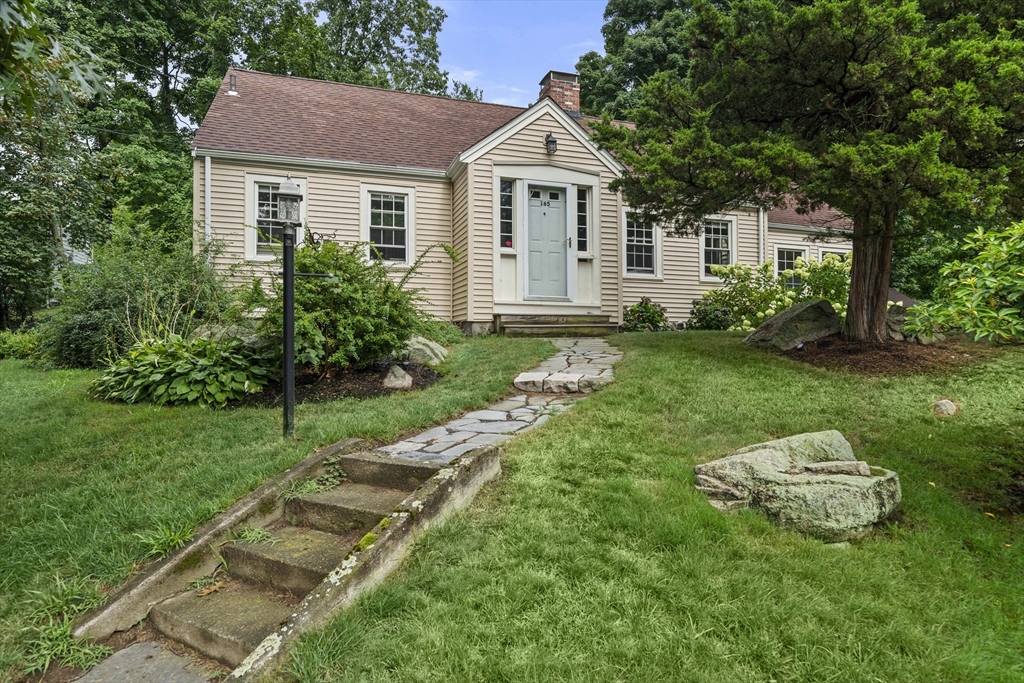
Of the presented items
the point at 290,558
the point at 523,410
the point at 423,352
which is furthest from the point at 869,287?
the point at 290,558

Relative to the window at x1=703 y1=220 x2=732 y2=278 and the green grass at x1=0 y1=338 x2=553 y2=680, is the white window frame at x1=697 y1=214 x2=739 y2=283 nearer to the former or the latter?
the window at x1=703 y1=220 x2=732 y2=278

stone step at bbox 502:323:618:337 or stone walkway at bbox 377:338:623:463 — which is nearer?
stone walkway at bbox 377:338:623:463

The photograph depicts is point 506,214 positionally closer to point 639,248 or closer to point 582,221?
point 582,221

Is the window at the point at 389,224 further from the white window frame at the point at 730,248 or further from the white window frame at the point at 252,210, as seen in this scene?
the white window frame at the point at 730,248

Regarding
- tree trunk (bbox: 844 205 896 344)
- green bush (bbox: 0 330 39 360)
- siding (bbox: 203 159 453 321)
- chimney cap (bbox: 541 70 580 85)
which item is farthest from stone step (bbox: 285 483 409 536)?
chimney cap (bbox: 541 70 580 85)

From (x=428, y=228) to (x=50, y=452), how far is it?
8029 mm

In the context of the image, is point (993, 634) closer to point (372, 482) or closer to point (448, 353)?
point (372, 482)

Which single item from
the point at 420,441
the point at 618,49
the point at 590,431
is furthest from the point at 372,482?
the point at 618,49

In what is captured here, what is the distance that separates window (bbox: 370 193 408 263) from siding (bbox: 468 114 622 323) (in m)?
1.79

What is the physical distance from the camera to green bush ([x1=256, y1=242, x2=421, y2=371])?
198 inches

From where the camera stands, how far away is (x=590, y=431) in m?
3.89

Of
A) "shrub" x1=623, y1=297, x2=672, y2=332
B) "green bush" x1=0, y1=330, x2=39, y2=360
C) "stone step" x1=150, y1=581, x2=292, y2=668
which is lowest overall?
"stone step" x1=150, y1=581, x2=292, y2=668

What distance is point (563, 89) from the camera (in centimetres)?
1287

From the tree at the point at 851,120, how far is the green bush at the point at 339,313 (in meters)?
3.35
